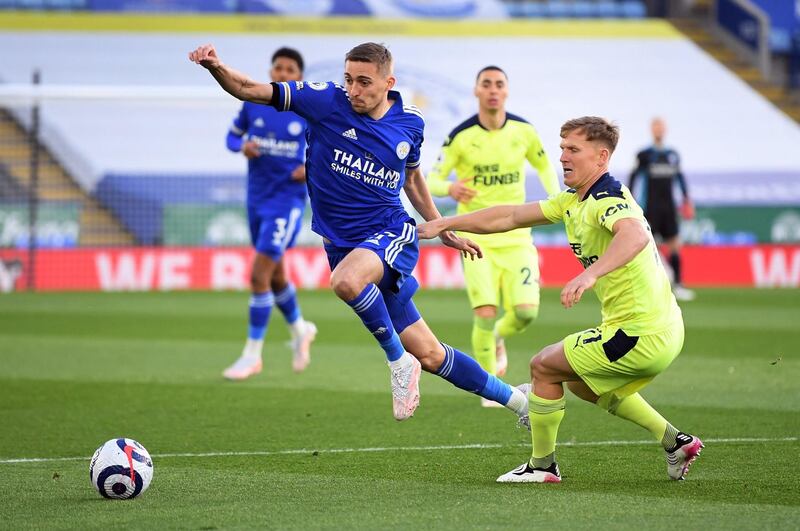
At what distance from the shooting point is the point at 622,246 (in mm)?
5469

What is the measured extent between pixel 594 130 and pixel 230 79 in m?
1.78

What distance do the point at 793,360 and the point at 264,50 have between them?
63.4ft

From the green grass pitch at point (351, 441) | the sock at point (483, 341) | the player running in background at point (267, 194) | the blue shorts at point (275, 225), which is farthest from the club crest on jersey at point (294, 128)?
the sock at point (483, 341)

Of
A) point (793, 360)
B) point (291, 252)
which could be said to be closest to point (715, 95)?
point (291, 252)

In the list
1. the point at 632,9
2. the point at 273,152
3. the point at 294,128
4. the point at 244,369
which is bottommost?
the point at 244,369

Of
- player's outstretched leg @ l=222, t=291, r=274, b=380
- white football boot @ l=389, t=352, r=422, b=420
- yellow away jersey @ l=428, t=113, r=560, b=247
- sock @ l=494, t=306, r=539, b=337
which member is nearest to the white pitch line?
white football boot @ l=389, t=352, r=422, b=420

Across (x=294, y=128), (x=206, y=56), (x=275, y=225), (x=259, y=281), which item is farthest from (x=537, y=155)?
(x=206, y=56)

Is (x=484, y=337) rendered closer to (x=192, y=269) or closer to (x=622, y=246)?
(x=622, y=246)

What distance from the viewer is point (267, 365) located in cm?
1155

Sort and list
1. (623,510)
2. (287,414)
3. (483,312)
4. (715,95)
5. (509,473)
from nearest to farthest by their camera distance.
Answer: (623,510) < (509,473) < (287,414) < (483,312) < (715,95)

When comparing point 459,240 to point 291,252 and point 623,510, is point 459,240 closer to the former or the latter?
point 623,510

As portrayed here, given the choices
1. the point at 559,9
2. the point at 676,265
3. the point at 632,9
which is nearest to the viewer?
the point at 676,265

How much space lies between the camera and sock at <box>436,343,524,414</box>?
6.67m

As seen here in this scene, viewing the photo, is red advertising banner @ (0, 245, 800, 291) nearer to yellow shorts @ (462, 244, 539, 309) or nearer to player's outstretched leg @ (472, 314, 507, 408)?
yellow shorts @ (462, 244, 539, 309)
